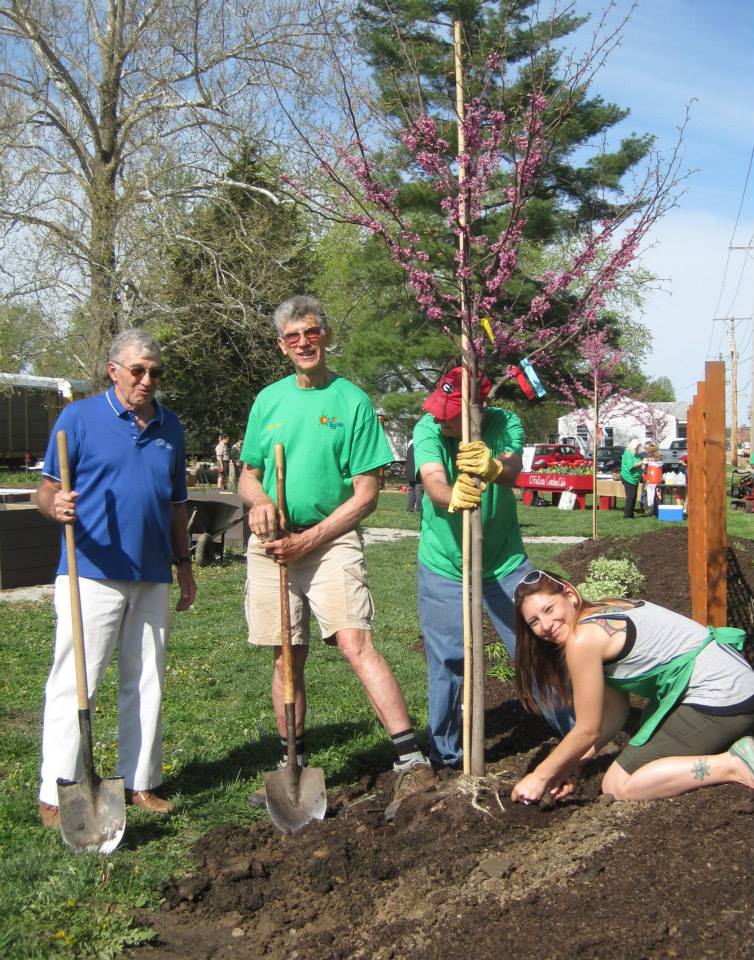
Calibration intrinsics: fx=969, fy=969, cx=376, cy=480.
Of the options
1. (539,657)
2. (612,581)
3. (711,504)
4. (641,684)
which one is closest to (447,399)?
(539,657)

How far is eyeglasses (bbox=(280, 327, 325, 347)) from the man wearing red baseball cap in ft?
1.70

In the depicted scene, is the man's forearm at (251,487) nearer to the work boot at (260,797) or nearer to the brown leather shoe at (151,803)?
the work boot at (260,797)

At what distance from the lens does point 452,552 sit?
4074 millimetres

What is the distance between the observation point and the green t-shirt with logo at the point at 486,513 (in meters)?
4.04

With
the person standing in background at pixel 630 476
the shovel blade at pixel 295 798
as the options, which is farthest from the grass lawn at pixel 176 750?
the person standing in background at pixel 630 476

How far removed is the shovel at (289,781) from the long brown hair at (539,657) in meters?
0.88

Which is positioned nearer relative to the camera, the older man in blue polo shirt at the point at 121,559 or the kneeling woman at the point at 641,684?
the kneeling woman at the point at 641,684

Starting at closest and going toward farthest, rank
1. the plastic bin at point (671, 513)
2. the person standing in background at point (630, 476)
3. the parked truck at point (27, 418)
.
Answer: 1. the plastic bin at point (671, 513)
2. the person standing in background at point (630, 476)
3. the parked truck at point (27, 418)

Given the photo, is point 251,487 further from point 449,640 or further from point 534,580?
point 534,580

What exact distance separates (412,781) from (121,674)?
124 centimetres

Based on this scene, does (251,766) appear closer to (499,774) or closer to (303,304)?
(499,774)

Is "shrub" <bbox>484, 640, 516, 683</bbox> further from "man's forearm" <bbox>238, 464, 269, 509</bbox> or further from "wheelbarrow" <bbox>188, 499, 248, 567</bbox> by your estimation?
"wheelbarrow" <bbox>188, 499, 248, 567</bbox>

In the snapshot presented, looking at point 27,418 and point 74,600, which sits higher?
point 27,418

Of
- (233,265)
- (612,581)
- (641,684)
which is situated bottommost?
(612,581)
